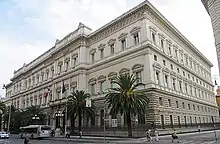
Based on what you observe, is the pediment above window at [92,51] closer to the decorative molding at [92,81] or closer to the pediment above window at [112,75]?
the decorative molding at [92,81]

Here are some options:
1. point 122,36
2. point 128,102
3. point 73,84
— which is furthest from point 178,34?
point 128,102

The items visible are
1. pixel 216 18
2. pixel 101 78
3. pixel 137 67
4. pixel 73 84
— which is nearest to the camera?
pixel 216 18

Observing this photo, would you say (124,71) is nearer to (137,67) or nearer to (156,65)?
(137,67)

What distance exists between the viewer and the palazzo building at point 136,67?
37312 mm

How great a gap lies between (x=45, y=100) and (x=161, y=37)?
3723 cm

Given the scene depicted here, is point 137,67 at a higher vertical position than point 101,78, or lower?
higher

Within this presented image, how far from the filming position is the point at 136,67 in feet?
125

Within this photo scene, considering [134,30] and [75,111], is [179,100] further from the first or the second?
[75,111]

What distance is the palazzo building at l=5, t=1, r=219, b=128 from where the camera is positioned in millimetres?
37312

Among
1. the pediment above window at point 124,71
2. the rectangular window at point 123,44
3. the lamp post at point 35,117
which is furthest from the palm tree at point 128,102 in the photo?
the lamp post at point 35,117

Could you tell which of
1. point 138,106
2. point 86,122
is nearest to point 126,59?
point 138,106

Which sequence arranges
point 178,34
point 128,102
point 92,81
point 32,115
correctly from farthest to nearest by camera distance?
1. point 32,115
2. point 178,34
3. point 92,81
4. point 128,102

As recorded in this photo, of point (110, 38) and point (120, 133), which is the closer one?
point (120, 133)

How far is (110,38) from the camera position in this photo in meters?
45.6
